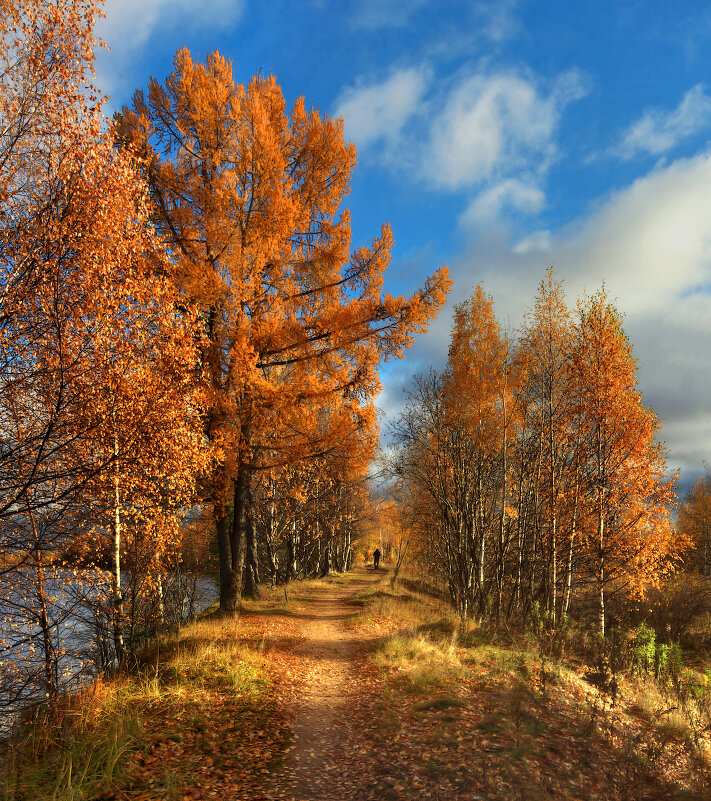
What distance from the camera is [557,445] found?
15898 millimetres

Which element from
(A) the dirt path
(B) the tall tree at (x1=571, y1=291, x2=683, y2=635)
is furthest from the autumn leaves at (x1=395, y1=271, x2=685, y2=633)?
(A) the dirt path

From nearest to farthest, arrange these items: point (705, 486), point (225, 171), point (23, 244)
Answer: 1. point (23, 244)
2. point (225, 171)
3. point (705, 486)

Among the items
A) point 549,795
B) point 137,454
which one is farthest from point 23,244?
point 549,795

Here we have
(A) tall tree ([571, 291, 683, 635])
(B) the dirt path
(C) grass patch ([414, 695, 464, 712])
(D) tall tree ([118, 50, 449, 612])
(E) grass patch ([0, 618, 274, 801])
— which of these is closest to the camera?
(E) grass patch ([0, 618, 274, 801])

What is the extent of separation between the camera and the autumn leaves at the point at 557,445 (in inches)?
571

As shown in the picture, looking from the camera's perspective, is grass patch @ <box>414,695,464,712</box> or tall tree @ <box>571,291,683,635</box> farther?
tall tree @ <box>571,291,683,635</box>

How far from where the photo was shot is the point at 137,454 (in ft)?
22.1

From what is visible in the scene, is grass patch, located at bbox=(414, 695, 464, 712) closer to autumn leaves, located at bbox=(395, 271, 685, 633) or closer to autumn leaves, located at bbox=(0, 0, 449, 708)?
autumn leaves, located at bbox=(0, 0, 449, 708)

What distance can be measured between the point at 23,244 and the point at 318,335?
6.07 m

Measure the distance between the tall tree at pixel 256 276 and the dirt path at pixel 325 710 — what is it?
400 cm

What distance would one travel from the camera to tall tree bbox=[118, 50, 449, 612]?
9836mm

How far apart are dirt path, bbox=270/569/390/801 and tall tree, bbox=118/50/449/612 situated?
4.00 meters

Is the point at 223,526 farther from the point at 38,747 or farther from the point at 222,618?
the point at 38,747

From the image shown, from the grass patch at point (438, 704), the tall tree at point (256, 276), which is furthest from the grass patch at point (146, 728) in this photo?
the tall tree at point (256, 276)
